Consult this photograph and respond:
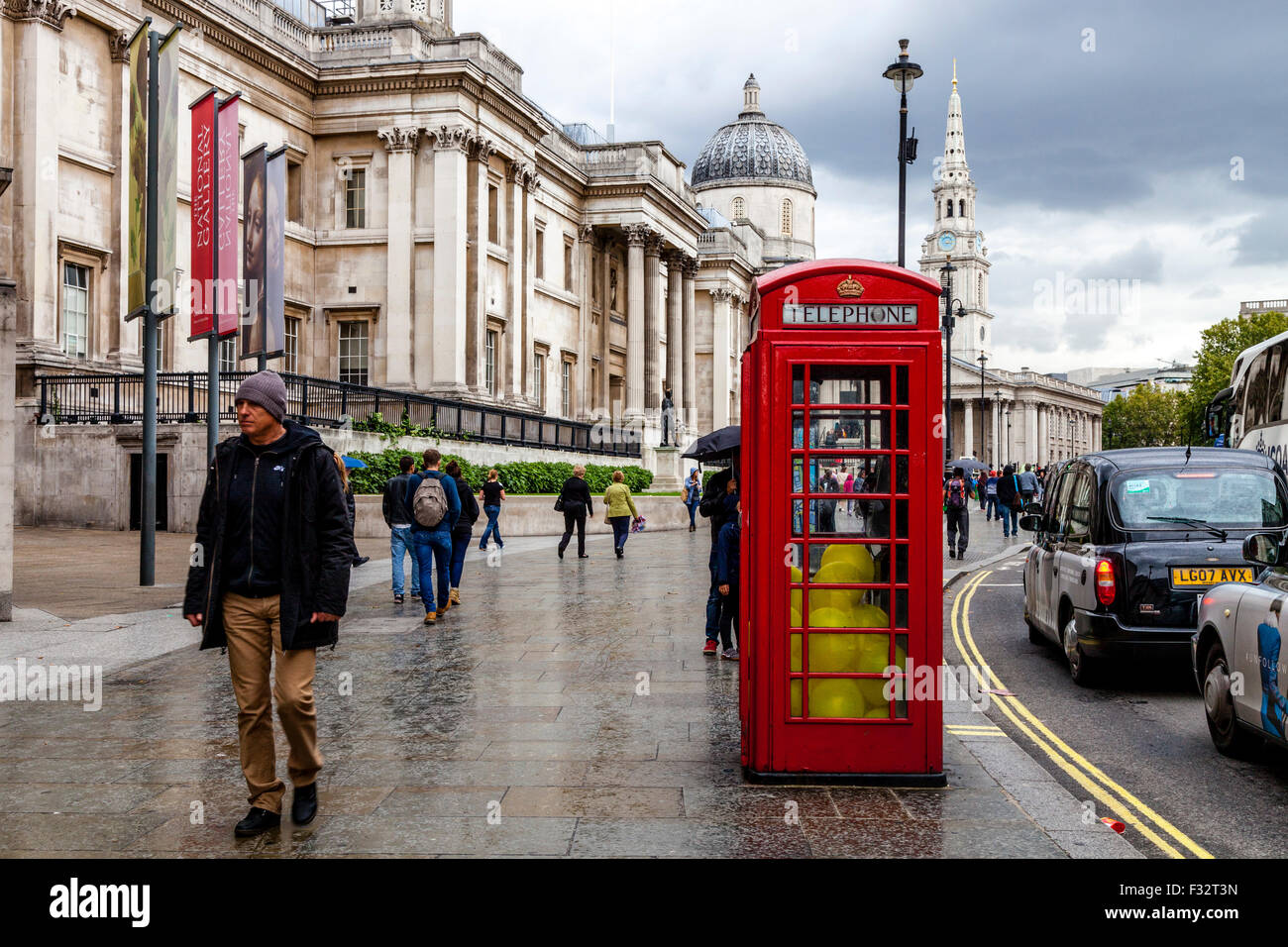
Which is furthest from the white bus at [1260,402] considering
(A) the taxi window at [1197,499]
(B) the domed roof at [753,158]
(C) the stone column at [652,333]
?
(B) the domed roof at [753,158]

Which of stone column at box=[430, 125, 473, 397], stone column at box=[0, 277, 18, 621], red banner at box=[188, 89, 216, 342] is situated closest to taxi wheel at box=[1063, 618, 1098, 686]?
stone column at box=[0, 277, 18, 621]

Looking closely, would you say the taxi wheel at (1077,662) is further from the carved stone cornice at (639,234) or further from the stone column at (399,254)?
the carved stone cornice at (639,234)

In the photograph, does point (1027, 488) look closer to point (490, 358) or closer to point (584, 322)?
point (490, 358)

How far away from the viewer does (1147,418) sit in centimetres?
14575

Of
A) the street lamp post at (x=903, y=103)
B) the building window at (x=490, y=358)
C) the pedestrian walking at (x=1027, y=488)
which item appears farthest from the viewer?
the building window at (x=490, y=358)

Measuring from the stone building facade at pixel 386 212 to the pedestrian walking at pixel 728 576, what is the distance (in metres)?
16.3

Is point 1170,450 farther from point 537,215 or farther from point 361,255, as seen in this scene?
point 537,215

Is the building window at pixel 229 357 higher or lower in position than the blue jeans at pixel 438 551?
higher

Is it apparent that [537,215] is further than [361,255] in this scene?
Yes

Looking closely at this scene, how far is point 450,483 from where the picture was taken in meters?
14.2

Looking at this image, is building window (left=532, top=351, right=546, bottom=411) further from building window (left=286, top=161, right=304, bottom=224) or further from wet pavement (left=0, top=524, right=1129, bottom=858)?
wet pavement (left=0, top=524, right=1129, bottom=858)

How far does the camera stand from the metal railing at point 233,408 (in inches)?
1047

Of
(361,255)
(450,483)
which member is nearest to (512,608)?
(450,483)
